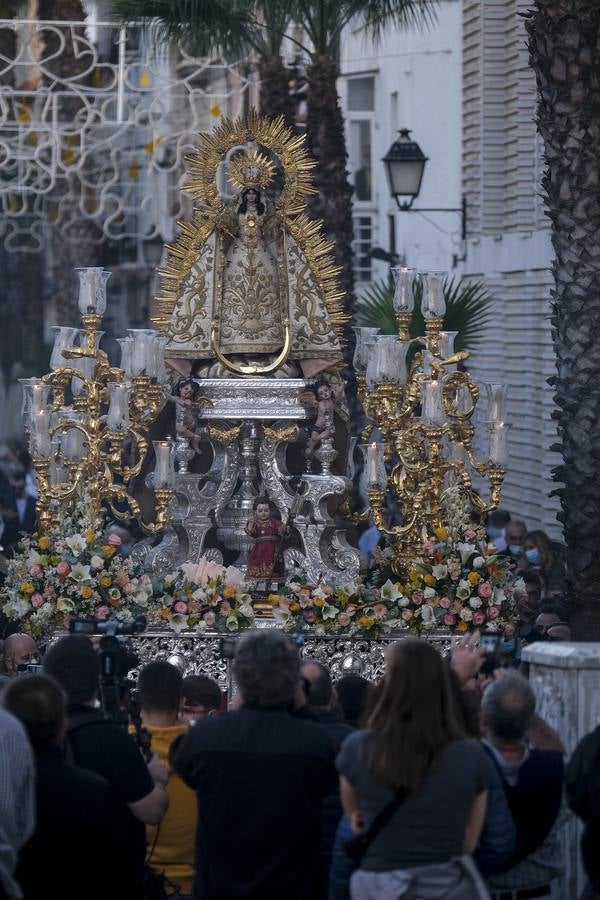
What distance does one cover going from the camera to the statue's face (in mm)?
12609

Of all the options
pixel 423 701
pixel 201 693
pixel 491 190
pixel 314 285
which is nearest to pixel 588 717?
pixel 201 693

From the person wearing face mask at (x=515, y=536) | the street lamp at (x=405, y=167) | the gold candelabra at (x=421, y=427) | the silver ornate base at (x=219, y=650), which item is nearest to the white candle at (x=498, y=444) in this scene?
the gold candelabra at (x=421, y=427)

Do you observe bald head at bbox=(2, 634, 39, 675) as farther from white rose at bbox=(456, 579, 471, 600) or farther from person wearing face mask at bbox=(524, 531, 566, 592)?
person wearing face mask at bbox=(524, 531, 566, 592)

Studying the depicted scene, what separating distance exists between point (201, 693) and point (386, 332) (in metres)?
8.10

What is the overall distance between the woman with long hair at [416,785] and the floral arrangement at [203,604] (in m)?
5.98

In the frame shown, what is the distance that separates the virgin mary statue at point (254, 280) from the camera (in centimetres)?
1302

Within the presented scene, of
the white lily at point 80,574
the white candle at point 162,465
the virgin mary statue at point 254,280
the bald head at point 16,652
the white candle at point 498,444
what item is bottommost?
the bald head at point 16,652

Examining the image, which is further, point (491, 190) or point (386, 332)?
point (491, 190)

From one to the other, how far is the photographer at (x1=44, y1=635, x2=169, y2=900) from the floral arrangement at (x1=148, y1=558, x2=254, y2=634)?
5191 millimetres

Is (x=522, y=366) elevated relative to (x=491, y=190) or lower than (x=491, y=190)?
lower

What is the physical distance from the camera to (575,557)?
12500mm

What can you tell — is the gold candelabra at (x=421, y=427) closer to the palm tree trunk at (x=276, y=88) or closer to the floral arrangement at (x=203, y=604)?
the floral arrangement at (x=203, y=604)

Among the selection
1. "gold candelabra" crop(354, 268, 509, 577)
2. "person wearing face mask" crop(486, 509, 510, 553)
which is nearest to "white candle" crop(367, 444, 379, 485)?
"gold candelabra" crop(354, 268, 509, 577)

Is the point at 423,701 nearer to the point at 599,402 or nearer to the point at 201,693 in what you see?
the point at 201,693
